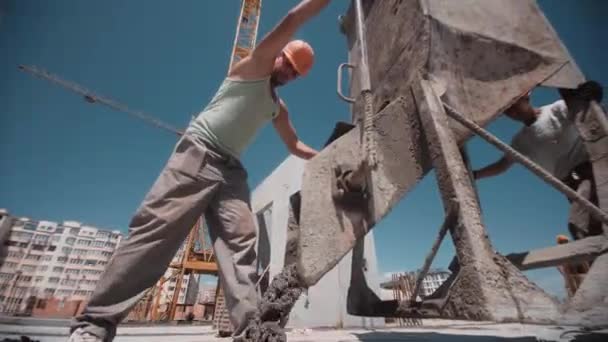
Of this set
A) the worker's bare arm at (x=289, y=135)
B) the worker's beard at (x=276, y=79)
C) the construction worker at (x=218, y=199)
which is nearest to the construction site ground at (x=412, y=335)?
the construction worker at (x=218, y=199)

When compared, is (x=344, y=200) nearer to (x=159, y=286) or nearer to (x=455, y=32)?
(x=455, y=32)

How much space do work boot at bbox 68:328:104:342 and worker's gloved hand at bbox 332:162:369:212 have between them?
1.29m

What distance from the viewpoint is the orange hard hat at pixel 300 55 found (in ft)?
5.85

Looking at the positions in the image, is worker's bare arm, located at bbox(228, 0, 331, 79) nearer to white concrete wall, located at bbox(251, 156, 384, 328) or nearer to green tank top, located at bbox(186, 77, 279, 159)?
green tank top, located at bbox(186, 77, 279, 159)

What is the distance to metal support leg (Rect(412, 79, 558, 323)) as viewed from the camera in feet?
2.79

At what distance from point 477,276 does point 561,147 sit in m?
1.92

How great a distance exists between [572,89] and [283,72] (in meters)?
1.95

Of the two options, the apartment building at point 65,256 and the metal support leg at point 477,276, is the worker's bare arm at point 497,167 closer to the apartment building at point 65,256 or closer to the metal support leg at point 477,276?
the metal support leg at point 477,276

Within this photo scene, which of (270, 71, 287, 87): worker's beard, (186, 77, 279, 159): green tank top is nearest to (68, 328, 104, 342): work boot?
(186, 77, 279, 159): green tank top

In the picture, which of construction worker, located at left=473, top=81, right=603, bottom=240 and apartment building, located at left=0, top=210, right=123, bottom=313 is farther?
apartment building, located at left=0, top=210, right=123, bottom=313

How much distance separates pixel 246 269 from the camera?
145 cm

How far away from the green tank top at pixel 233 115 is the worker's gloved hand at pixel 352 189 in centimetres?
71

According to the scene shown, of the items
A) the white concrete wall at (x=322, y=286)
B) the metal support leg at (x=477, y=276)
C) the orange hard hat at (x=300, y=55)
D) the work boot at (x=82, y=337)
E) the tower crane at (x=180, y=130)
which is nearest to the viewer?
the metal support leg at (x=477, y=276)

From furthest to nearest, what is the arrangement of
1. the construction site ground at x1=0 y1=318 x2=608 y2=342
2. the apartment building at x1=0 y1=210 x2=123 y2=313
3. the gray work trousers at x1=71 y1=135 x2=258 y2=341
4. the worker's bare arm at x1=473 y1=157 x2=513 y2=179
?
the apartment building at x1=0 y1=210 x2=123 y2=313 → the worker's bare arm at x1=473 y1=157 x2=513 y2=179 → the construction site ground at x1=0 y1=318 x2=608 y2=342 → the gray work trousers at x1=71 y1=135 x2=258 y2=341
